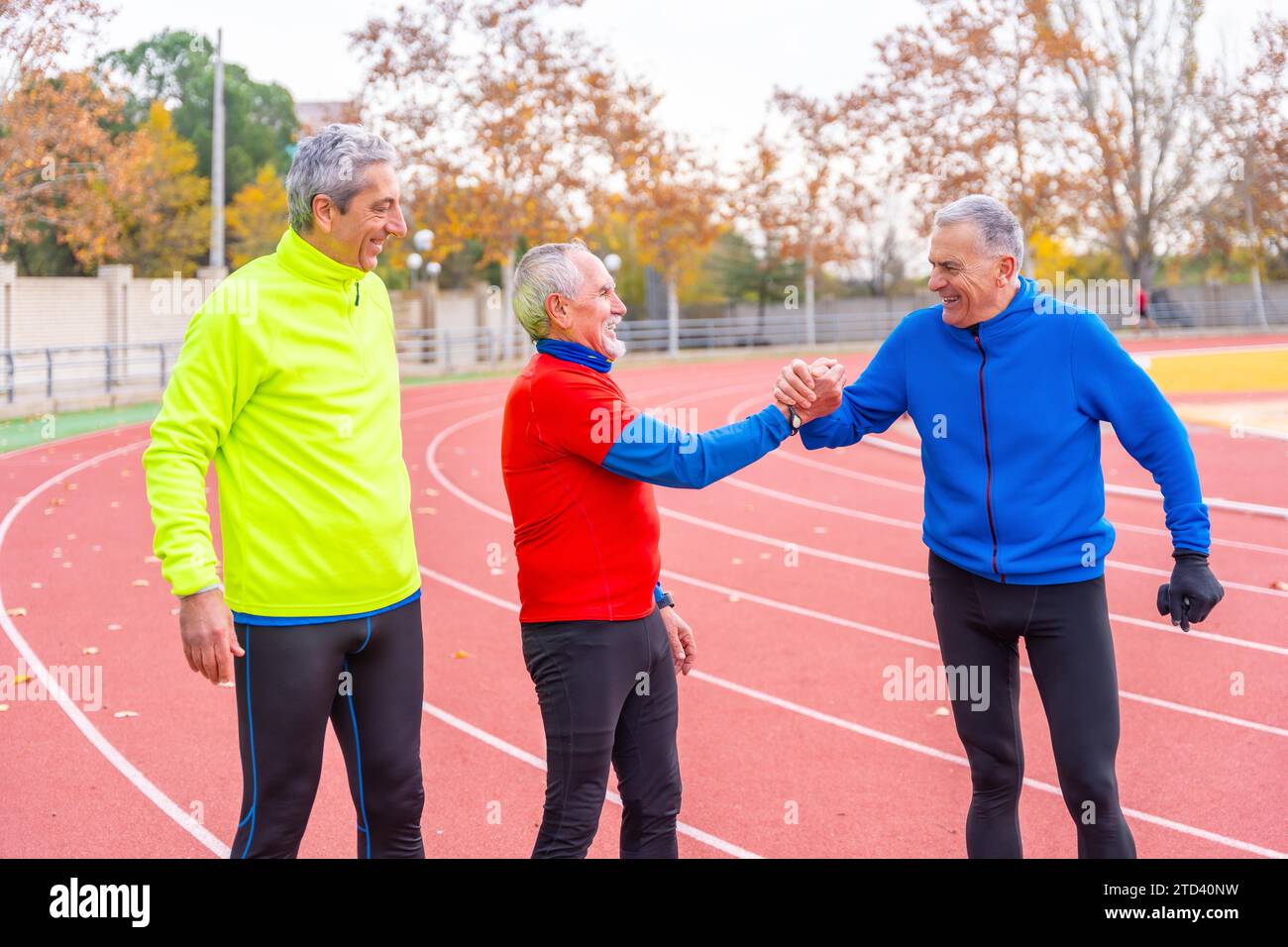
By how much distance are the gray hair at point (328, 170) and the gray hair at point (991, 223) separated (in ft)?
4.91

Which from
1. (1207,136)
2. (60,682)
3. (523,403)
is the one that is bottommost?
(60,682)

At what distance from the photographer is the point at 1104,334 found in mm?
3455

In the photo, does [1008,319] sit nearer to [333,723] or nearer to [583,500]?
[583,500]

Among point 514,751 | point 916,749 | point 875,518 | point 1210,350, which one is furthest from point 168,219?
point 916,749

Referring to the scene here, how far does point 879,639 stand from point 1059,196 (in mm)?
33529

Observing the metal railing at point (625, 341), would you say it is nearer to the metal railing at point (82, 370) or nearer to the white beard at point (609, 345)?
the metal railing at point (82, 370)

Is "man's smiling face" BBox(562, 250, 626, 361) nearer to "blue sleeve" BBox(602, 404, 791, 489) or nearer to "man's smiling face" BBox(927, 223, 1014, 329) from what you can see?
"blue sleeve" BBox(602, 404, 791, 489)

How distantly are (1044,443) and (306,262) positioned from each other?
1.92 metres

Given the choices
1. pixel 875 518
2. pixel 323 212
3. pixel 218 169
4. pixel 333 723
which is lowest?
pixel 875 518

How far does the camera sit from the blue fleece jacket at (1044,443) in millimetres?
3439

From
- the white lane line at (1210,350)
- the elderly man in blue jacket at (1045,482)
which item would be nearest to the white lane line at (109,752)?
the elderly man in blue jacket at (1045,482)

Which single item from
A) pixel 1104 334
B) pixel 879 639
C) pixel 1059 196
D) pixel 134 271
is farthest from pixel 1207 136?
pixel 1104 334

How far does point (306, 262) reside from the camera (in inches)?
121
